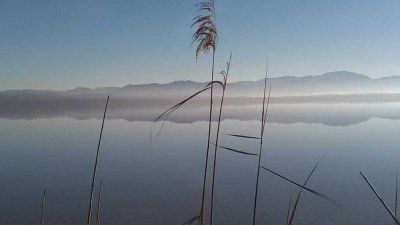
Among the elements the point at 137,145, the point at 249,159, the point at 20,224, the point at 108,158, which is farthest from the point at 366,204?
the point at 137,145

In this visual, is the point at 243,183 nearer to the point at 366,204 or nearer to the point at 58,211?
the point at 366,204

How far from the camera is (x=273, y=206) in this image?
8977 mm

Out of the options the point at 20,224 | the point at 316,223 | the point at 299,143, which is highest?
the point at 299,143

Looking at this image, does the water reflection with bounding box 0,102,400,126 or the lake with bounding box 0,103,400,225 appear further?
the water reflection with bounding box 0,102,400,126

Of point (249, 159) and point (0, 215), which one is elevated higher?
point (249, 159)

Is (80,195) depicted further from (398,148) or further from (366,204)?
(398,148)

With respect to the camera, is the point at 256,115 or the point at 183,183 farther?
the point at 256,115

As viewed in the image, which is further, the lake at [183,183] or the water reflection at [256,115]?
→ the water reflection at [256,115]

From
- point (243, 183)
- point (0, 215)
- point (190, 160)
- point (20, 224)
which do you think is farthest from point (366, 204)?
point (0, 215)

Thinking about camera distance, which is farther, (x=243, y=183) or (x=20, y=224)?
(x=243, y=183)

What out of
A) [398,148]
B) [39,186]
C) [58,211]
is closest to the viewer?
[58,211]

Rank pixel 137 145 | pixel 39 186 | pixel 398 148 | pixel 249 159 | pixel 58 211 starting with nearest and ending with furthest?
pixel 58 211 → pixel 39 186 → pixel 249 159 → pixel 398 148 → pixel 137 145

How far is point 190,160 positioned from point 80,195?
17.4ft

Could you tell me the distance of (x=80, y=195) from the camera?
9891 millimetres
